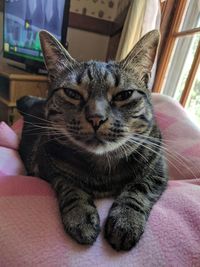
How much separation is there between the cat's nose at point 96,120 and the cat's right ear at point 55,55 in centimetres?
23

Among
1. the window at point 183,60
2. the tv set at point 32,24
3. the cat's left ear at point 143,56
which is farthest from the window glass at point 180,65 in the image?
the tv set at point 32,24

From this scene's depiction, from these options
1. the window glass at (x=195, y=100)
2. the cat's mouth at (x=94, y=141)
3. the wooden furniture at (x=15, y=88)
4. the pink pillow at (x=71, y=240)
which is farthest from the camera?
the wooden furniture at (x=15, y=88)

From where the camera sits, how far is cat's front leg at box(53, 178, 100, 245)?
1.59 ft

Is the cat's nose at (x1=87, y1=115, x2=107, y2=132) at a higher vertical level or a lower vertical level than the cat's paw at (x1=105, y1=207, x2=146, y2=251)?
higher

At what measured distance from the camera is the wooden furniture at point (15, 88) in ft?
5.99

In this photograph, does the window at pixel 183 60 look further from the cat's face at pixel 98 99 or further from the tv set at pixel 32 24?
the tv set at pixel 32 24

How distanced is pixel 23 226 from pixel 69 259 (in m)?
0.11

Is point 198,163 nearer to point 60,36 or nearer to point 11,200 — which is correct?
point 11,200

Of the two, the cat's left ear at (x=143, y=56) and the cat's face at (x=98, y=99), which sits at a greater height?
the cat's left ear at (x=143, y=56)

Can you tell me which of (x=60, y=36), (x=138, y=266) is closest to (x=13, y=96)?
(x=60, y=36)

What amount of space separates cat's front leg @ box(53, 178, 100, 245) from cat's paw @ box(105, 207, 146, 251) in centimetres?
3

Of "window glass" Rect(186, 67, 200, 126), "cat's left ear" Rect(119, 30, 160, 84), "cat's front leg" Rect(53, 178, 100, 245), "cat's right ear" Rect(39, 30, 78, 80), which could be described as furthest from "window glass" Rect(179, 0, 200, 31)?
"cat's front leg" Rect(53, 178, 100, 245)

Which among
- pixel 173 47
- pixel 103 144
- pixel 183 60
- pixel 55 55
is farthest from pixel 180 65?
pixel 103 144

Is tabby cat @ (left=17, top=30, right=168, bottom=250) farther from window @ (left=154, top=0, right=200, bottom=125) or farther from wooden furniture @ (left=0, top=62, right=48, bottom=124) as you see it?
wooden furniture @ (left=0, top=62, right=48, bottom=124)
